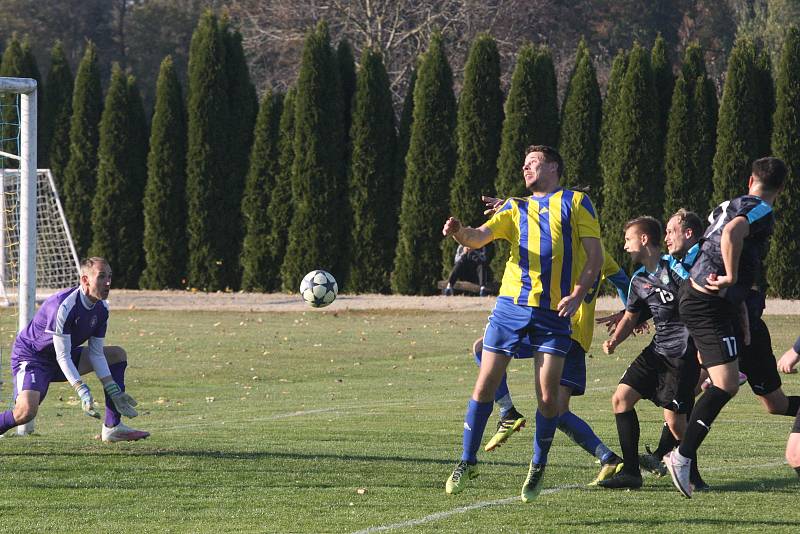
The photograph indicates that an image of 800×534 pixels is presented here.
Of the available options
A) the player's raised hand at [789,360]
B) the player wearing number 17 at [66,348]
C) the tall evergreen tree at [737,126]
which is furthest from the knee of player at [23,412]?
the tall evergreen tree at [737,126]

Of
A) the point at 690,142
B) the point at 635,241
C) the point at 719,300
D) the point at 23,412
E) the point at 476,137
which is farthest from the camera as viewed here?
the point at 476,137

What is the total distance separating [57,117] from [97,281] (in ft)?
78.4

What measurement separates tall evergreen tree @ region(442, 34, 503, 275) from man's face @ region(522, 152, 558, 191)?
2071cm

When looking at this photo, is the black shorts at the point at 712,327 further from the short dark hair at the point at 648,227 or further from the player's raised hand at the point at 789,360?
the short dark hair at the point at 648,227

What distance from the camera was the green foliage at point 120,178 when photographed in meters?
30.6

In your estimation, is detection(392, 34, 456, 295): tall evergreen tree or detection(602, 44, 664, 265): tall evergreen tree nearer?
detection(602, 44, 664, 265): tall evergreen tree

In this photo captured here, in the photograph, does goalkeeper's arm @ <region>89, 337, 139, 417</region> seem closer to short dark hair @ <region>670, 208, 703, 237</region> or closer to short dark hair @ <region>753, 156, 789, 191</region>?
short dark hair @ <region>670, 208, 703, 237</region>

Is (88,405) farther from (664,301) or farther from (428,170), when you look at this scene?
(428,170)

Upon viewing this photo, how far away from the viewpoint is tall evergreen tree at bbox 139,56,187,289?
30.1m

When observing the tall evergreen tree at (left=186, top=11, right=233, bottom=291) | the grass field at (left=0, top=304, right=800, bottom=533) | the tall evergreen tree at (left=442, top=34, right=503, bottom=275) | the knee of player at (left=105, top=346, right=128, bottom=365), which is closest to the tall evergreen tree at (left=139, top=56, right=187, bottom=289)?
the tall evergreen tree at (left=186, top=11, right=233, bottom=291)

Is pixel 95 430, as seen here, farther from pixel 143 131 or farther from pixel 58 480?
pixel 143 131

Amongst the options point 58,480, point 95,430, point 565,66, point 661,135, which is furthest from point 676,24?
point 58,480

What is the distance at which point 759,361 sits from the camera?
8000 millimetres

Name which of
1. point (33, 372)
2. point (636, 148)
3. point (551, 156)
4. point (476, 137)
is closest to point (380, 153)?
point (476, 137)
